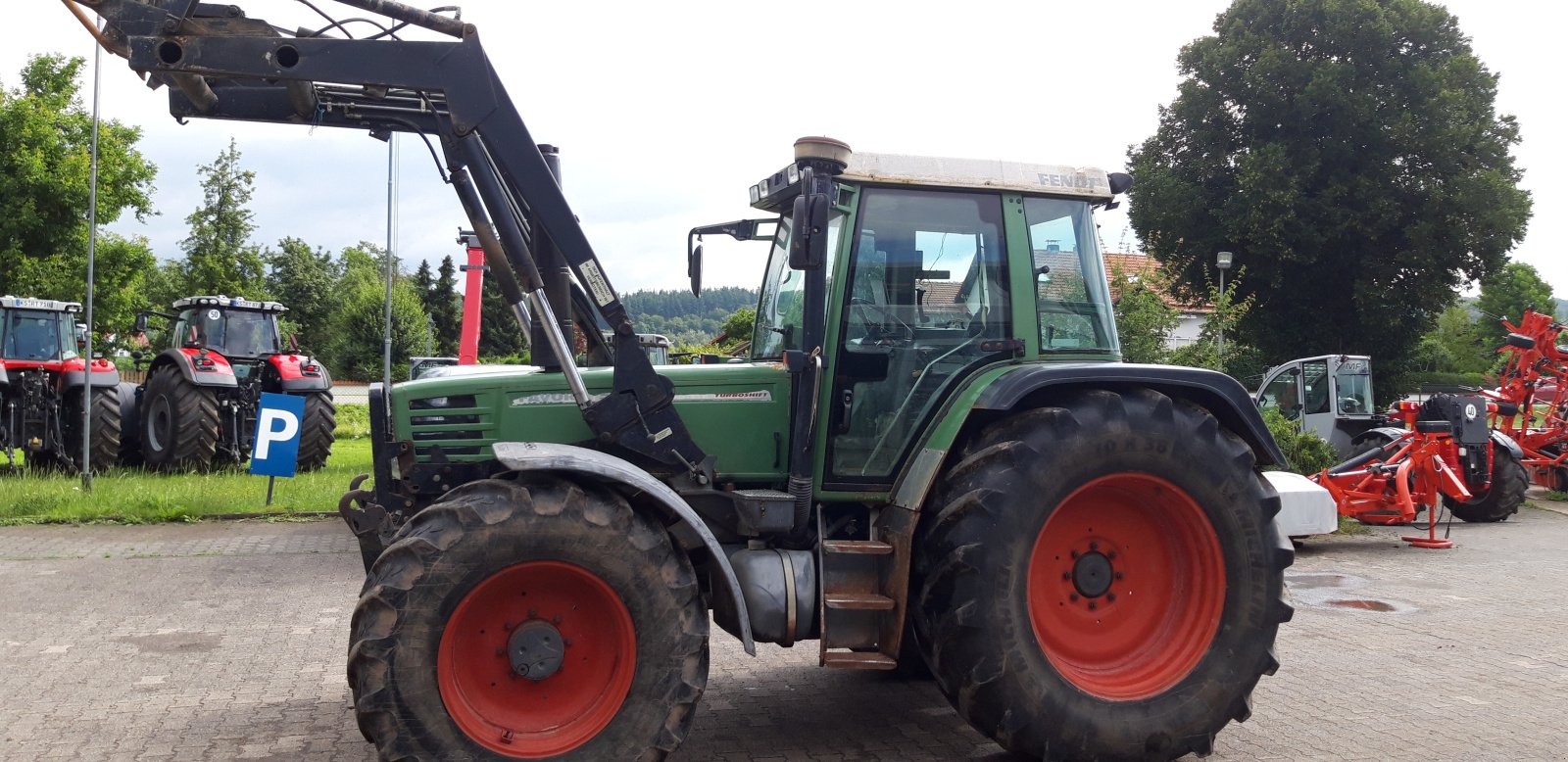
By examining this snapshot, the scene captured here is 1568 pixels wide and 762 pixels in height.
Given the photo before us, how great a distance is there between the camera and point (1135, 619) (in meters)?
4.91

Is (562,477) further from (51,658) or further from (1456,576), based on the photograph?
(1456,576)

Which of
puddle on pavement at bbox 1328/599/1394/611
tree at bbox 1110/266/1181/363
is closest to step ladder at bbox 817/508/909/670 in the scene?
puddle on pavement at bbox 1328/599/1394/611

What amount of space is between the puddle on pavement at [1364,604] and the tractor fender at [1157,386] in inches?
154

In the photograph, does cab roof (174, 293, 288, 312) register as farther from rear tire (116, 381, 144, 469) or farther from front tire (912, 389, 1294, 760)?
front tire (912, 389, 1294, 760)

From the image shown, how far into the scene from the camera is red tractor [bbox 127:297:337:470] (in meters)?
15.4

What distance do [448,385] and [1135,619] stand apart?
314cm

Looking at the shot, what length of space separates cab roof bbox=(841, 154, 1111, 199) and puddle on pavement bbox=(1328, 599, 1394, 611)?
187 inches

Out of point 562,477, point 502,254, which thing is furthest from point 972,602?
point 502,254

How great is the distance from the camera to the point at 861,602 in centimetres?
454

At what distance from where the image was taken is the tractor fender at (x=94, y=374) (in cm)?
1571

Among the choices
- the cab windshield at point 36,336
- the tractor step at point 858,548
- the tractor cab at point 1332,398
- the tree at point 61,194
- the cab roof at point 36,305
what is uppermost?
the tree at point 61,194

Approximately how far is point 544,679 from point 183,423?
13166 millimetres

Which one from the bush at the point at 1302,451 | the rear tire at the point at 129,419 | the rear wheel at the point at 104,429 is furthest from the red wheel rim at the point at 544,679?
the rear tire at the point at 129,419

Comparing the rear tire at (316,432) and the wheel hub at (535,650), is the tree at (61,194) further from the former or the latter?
the wheel hub at (535,650)
